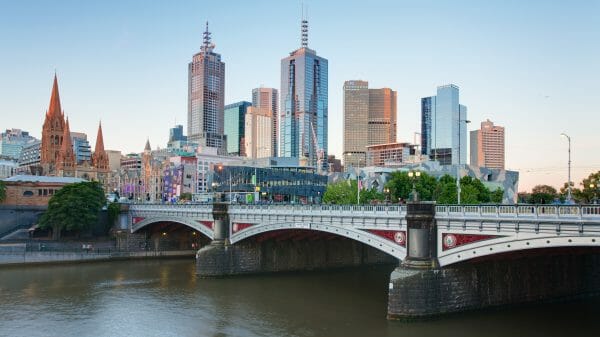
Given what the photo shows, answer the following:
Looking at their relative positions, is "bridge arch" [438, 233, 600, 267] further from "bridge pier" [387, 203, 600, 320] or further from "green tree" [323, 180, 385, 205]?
"green tree" [323, 180, 385, 205]

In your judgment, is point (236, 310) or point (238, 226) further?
point (238, 226)

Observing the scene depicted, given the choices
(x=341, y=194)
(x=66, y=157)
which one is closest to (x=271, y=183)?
(x=66, y=157)

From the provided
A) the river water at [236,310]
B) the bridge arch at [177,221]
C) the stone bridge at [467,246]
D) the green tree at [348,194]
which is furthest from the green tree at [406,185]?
the stone bridge at [467,246]

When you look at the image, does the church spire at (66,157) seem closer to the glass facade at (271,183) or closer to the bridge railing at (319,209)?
the glass facade at (271,183)

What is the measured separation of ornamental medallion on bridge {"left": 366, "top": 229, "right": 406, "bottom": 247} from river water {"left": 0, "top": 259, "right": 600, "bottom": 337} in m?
5.85

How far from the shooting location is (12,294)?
54.0m

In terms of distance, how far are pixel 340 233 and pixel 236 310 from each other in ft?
36.8

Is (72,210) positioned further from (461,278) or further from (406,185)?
(461,278)

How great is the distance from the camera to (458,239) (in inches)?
1553

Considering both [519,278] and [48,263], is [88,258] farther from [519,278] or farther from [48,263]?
[519,278]

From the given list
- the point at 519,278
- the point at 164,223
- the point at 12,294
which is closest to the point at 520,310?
the point at 519,278

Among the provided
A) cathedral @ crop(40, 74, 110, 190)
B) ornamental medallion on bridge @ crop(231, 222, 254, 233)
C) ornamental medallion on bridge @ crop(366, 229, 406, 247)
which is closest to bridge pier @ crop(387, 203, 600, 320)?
ornamental medallion on bridge @ crop(366, 229, 406, 247)

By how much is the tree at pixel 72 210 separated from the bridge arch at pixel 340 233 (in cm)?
3314

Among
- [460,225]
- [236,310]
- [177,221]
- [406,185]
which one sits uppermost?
[406,185]
